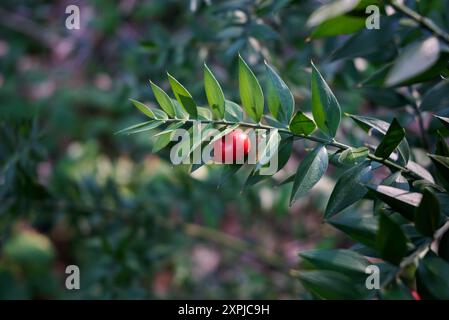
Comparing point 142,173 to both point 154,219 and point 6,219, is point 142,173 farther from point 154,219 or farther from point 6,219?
point 6,219

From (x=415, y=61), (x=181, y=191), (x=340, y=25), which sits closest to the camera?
(x=415, y=61)

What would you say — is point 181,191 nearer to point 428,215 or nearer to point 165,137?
point 165,137

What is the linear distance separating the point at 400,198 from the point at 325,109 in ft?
0.41

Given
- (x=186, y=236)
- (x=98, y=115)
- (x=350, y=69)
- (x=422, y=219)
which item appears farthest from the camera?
(x=98, y=115)

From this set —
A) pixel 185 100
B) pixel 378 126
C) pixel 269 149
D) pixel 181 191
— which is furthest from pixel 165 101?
pixel 181 191

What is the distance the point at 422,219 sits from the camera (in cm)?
50

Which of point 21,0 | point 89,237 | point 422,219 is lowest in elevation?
point 422,219

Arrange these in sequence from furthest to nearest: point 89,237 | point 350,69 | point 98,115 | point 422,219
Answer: point 98,115, point 89,237, point 350,69, point 422,219

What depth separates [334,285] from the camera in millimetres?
529

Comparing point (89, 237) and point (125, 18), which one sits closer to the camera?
point (89, 237)

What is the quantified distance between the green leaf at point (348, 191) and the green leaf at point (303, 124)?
0.06m

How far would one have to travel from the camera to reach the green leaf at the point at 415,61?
1.36 feet

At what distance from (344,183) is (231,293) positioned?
2.71 ft

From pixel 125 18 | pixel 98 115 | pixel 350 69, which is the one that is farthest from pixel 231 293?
pixel 125 18
